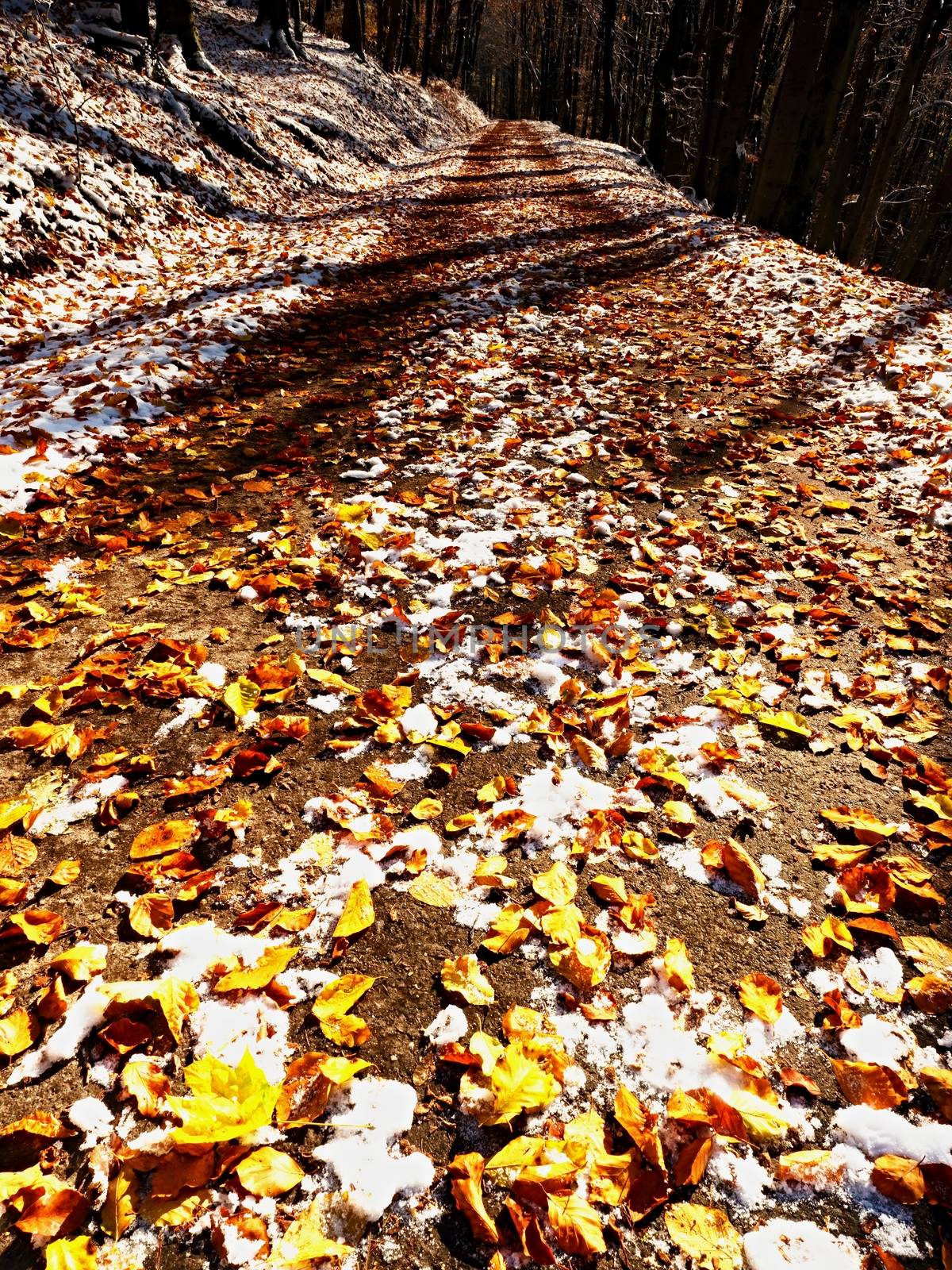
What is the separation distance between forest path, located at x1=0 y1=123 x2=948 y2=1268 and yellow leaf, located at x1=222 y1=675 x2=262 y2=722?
1 centimetres

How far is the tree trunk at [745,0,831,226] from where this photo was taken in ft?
30.0

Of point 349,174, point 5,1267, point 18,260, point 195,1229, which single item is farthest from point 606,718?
point 349,174

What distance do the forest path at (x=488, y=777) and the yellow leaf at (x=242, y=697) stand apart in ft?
0.04

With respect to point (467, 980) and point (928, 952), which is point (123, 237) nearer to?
point (467, 980)

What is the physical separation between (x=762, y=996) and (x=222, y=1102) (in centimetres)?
139

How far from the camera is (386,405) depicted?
5133 mm

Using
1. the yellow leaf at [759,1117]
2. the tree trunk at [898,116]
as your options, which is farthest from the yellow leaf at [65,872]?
the tree trunk at [898,116]

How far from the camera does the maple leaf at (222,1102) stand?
1.35 m

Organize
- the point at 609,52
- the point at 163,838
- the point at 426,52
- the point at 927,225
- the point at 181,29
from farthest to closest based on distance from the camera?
1. the point at 426,52
2. the point at 609,52
3. the point at 927,225
4. the point at 181,29
5. the point at 163,838

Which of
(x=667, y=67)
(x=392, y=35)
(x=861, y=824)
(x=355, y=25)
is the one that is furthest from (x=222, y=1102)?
(x=392, y=35)

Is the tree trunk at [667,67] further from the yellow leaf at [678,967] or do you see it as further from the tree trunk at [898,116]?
the yellow leaf at [678,967]

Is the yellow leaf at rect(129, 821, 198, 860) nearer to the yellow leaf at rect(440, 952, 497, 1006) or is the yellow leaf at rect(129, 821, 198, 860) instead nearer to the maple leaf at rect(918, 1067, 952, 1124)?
the yellow leaf at rect(440, 952, 497, 1006)

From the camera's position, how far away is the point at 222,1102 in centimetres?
141

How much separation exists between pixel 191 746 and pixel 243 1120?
1.27m
